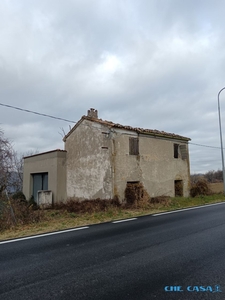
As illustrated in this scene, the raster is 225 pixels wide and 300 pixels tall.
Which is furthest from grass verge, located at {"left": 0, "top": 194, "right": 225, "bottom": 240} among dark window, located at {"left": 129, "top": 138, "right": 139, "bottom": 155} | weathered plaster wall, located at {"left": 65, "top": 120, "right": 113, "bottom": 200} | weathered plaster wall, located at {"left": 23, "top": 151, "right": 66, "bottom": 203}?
weathered plaster wall, located at {"left": 23, "top": 151, "right": 66, "bottom": 203}

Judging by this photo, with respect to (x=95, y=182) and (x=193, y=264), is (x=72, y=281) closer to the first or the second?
(x=193, y=264)

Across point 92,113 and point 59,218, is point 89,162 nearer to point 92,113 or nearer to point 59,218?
point 92,113

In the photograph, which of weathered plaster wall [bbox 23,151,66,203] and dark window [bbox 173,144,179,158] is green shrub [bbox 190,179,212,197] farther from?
weathered plaster wall [bbox 23,151,66,203]

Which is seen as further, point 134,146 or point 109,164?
point 134,146

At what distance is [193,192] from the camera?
776 inches

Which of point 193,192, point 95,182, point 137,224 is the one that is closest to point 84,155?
point 95,182

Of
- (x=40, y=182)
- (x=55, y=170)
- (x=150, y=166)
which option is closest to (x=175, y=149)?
(x=150, y=166)

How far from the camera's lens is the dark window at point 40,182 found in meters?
18.6

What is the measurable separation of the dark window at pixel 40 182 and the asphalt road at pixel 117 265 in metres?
11.9

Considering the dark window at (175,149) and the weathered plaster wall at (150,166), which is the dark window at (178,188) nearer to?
the weathered plaster wall at (150,166)

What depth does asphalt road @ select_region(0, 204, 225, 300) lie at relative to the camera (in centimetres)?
337

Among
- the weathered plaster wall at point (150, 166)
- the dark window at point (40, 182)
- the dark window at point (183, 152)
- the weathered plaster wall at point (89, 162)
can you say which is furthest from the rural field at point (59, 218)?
the dark window at point (183, 152)

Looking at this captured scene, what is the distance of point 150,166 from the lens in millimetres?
16266

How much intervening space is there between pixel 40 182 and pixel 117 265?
628 inches
